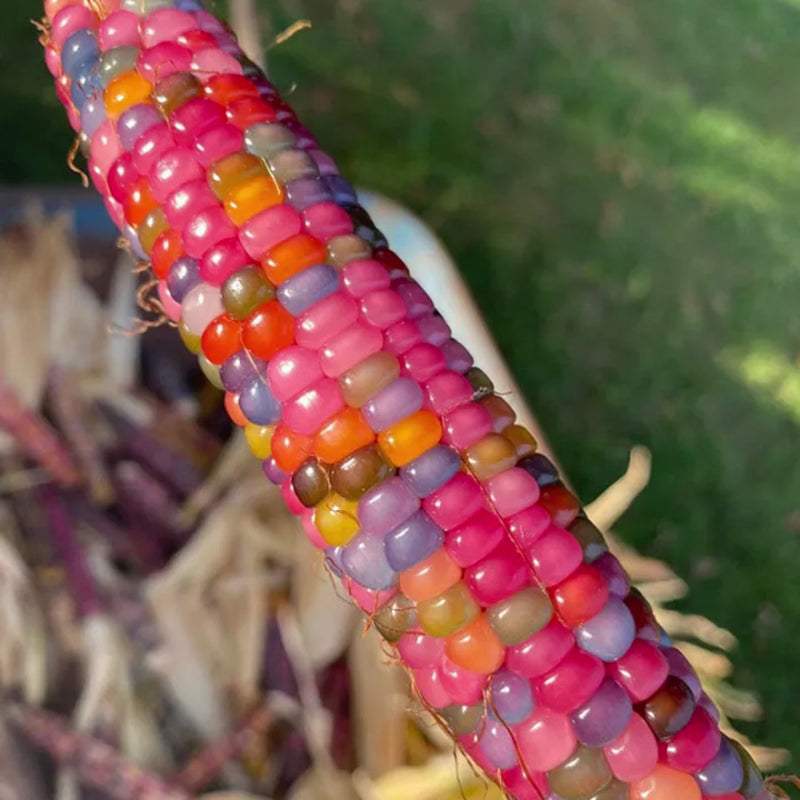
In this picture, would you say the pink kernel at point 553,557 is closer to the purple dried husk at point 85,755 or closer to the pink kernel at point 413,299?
the pink kernel at point 413,299

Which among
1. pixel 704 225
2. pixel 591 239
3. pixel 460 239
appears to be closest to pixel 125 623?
pixel 460 239

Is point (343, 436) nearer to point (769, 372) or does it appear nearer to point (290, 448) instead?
point (290, 448)

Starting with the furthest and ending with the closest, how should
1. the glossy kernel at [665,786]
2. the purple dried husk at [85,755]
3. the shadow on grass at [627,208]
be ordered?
the shadow on grass at [627,208]
the purple dried husk at [85,755]
the glossy kernel at [665,786]

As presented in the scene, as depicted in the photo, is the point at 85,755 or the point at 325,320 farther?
the point at 85,755

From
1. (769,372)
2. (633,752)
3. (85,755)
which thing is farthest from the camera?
(769,372)

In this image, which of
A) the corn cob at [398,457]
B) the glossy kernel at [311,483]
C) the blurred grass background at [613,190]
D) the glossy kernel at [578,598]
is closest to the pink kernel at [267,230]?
the corn cob at [398,457]

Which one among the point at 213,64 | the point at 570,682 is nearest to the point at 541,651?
the point at 570,682

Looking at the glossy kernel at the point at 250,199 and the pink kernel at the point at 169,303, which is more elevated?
the glossy kernel at the point at 250,199

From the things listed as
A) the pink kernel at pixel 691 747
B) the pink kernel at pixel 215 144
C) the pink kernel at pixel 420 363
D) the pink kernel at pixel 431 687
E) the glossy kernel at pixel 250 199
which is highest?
the pink kernel at pixel 215 144

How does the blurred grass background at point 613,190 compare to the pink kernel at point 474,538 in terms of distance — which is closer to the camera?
the pink kernel at point 474,538
